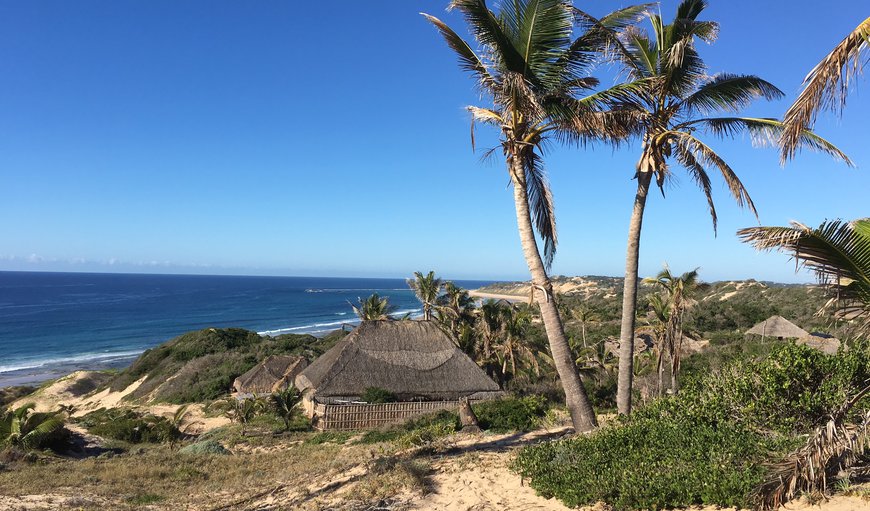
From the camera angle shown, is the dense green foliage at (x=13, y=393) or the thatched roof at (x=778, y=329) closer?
the thatched roof at (x=778, y=329)

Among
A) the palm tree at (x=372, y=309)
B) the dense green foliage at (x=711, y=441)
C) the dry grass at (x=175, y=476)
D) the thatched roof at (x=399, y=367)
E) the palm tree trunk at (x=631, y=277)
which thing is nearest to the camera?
the dense green foliage at (x=711, y=441)

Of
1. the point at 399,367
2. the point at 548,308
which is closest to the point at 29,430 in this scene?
the point at 399,367

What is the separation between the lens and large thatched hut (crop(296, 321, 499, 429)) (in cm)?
2036

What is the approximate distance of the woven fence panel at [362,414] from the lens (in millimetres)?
A: 20062

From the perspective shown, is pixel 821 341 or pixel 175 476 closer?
pixel 175 476

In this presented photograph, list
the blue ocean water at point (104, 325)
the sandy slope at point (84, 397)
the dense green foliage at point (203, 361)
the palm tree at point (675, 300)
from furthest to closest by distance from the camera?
the blue ocean water at point (104, 325) → the dense green foliage at point (203, 361) → the sandy slope at point (84, 397) → the palm tree at point (675, 300)

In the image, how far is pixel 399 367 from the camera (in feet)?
75.5

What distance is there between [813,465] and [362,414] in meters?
17.0

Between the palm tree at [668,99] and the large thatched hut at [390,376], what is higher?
the palm tree at [668,99]

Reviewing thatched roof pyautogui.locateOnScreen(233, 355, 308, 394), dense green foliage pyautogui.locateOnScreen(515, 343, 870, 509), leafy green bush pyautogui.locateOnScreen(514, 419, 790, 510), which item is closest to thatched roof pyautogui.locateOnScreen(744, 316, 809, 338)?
thatched roof pyautogui.locateOnScreen(233, 355, 308, 394)

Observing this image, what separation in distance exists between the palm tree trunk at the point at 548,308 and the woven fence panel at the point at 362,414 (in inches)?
486

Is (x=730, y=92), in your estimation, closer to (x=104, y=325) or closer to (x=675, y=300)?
(x=675, y=300)

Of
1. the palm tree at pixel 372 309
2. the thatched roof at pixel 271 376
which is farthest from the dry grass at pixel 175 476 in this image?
the palm tree at pixel 372 309

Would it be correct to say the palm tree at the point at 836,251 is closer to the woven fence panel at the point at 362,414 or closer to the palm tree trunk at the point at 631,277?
the palm tree trunk at the point at 631,277
